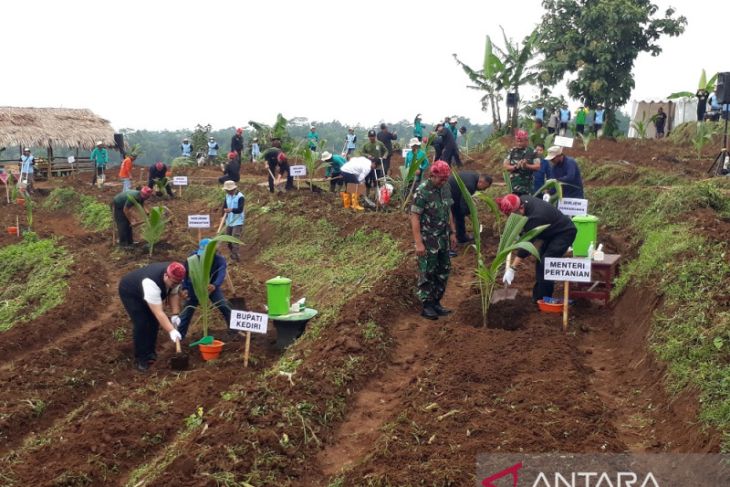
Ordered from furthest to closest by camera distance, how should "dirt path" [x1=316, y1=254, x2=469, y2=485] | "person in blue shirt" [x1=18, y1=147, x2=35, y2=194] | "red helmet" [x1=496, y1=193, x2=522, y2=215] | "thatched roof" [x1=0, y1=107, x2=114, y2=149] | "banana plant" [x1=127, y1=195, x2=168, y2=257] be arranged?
1. "thatched roof" [x1=0, y1=107, x2=114, y2=149]
2. "person in blue shirt" [x1=18, y1=147, x2=35, y2=194]
3. "banana plant" [x1=127, y1=195, x2=168, y2=257]
4. "red helmet" [x1=496, y1=193, x2=522, y2=215]
5. "dirt path" [x1=316, y1=254, x2=469, y2=485]

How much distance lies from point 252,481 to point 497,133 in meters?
20.6

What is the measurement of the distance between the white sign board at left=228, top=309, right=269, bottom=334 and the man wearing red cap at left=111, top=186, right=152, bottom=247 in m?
Result: 6.33

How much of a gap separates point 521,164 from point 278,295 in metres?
3.82

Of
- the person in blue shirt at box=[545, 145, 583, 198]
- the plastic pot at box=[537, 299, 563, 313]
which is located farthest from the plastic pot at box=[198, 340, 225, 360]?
the person in blue shirt at box=[545, 145, 583, 198]

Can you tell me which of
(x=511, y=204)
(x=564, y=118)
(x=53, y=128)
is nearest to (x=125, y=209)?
(x=511, y=204)

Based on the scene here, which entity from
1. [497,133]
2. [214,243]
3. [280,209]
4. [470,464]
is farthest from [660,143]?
[470,464]

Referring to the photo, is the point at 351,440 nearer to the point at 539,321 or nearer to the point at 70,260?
the point at 539,321

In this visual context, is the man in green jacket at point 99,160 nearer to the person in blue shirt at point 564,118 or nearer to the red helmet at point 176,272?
the person in blue shirt at point 564,118

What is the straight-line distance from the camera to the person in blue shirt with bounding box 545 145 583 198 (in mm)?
9125

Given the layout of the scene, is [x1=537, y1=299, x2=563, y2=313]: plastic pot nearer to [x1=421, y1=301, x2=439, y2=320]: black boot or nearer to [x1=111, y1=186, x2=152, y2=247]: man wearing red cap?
[x1=421, y1=301, x2=439, y2=320]: black boot

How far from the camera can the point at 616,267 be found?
8.89 m

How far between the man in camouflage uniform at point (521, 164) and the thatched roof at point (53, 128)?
2217cm

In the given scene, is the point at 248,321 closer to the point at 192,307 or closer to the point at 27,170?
the point at 192,307

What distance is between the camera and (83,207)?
19.7 meters
